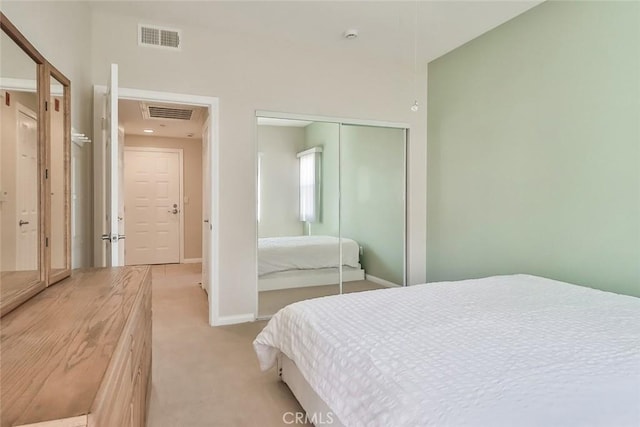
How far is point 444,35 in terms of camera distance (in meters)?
3.61

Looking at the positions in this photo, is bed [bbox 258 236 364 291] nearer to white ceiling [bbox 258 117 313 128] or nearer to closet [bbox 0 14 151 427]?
white ceiling [bbox 258 117 313 128]

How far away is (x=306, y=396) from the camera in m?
1.91

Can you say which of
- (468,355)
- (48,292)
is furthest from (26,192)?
(468,355)

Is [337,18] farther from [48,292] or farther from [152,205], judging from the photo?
[152,205]

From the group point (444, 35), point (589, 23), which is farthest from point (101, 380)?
point (444, 35)

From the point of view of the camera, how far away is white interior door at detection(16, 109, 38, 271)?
4.52ft

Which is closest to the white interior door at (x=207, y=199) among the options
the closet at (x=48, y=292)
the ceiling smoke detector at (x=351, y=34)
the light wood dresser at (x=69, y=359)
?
the ceiling smoke detector at (x=351, y=34)

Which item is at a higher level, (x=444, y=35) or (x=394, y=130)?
(x=444, y=35)

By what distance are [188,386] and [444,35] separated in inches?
143

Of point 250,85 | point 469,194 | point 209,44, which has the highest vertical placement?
point 209,44

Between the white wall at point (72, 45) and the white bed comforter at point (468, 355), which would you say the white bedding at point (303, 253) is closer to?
the white wall at point (72, 45)

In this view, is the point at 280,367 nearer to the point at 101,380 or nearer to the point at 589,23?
the point at 101,380

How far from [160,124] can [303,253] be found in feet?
11.4

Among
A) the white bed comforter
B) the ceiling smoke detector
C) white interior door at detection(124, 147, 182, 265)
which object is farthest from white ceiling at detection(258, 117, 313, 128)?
white interior door at detection(124, 147, 182, 265)
